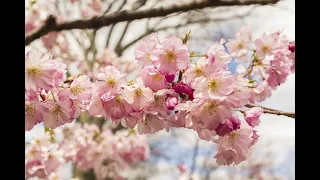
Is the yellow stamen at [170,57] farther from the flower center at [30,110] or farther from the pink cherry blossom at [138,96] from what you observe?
the flower center at [30,110]

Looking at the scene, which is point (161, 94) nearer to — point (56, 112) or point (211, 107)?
point (211, 107)

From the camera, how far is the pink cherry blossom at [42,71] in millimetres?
820

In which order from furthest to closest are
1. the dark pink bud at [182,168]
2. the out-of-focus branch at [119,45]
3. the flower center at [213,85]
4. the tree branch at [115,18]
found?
Answer: the out-of-focus branch at [119,45] → the dark pink bud at [182,168] → the tree branch at [115,18] → the flower center at [213,85]

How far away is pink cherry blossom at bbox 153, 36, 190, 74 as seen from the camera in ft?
2.79

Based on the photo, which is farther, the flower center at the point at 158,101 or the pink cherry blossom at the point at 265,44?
the pink cherry blossom at the point at 265,44

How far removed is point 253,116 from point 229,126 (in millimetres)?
108

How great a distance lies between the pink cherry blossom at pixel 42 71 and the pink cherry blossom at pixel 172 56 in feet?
0.64

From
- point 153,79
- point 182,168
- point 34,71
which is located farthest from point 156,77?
point 182,168

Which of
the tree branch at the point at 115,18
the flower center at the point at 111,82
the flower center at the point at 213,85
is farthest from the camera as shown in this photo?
the tree branch at the point at 115,18

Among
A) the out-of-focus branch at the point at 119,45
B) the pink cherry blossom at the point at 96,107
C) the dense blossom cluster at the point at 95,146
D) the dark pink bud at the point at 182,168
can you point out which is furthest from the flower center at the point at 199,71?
the out-of-focus branch at the point at 119,45

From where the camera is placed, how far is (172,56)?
85cm
